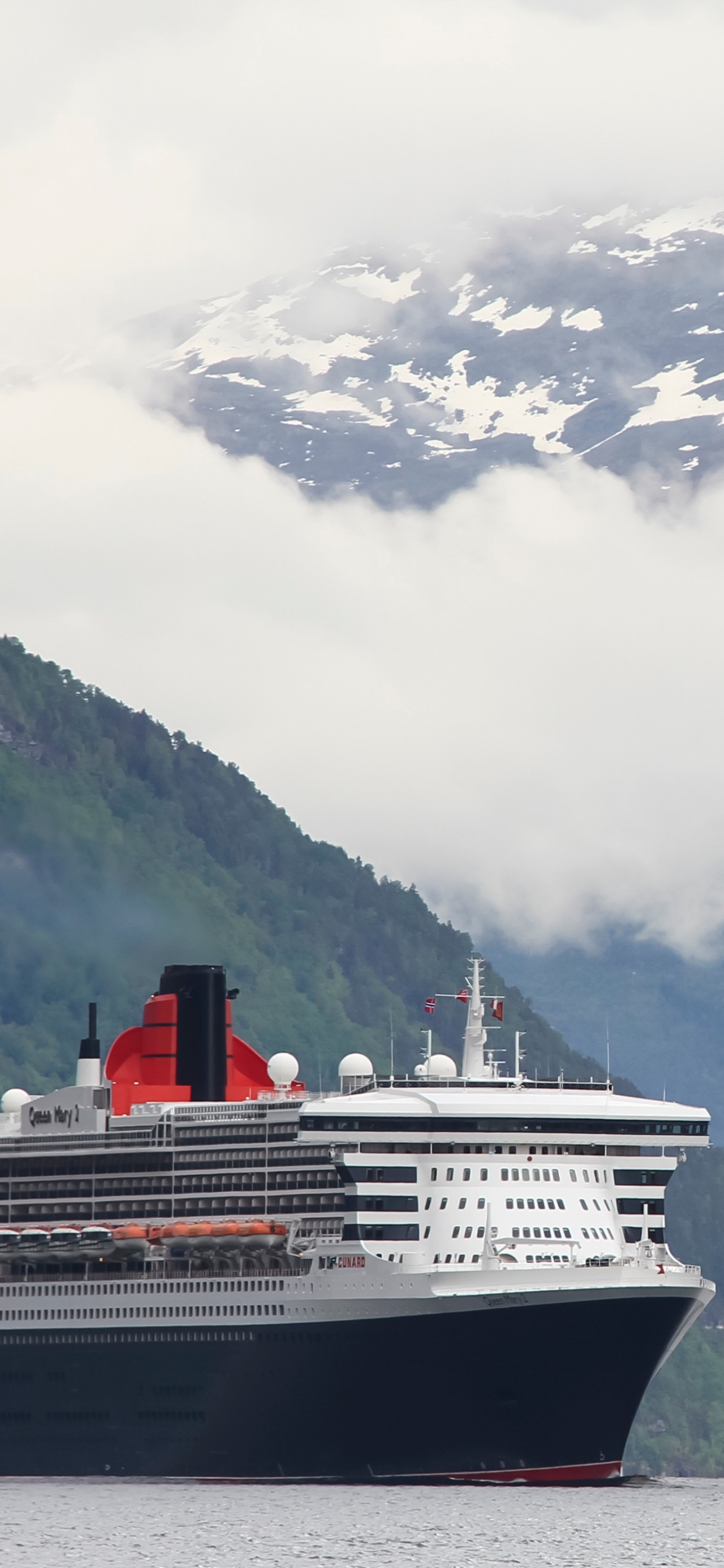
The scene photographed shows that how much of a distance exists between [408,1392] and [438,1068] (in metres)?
15.9

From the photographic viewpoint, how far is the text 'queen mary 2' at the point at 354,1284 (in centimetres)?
9600

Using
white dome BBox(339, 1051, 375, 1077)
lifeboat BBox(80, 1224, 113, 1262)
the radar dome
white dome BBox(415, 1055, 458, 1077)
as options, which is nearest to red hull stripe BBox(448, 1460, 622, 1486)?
white dome BBox(415, 1055, 458, 1077)

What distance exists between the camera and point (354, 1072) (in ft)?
354

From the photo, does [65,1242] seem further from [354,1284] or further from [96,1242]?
[354,1284]

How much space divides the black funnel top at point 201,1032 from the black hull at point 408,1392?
1274 centimetres

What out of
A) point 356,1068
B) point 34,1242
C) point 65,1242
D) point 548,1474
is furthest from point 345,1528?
point 356,1068

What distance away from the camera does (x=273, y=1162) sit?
102 meters

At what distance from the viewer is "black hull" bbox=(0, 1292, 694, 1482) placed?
314 feet

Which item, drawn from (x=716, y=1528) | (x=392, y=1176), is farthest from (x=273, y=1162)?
(x=716, y=1528)

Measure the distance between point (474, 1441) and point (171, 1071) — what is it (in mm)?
22896

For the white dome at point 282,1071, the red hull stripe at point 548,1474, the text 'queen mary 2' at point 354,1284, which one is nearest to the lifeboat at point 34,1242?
the text 'queen mary 2' at point 354,1284

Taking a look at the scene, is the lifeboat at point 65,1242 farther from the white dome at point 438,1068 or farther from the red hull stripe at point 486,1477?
the white dome at point 438,1068

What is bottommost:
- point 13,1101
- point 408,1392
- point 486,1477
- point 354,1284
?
point 486,1477

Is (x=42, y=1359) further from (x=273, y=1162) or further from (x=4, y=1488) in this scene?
(x=273, y=1162)
